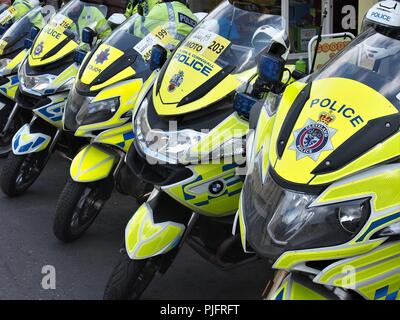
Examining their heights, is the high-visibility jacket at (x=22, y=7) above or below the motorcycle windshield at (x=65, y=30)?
below

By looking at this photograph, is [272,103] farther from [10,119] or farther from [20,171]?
[10,119]

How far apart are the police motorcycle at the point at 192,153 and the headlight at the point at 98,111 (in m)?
0.65

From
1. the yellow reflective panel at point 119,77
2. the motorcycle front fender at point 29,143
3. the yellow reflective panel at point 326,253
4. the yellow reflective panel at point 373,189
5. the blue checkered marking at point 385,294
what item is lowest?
the motorcycle front fender at point 29,143

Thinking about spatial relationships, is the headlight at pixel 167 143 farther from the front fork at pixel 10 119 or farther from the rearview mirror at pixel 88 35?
the front fork at pixel 10 119

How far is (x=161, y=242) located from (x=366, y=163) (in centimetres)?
141

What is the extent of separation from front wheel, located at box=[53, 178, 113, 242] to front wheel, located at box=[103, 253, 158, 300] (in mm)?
1126

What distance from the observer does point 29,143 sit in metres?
5.73

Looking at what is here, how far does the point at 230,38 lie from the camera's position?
3.95m

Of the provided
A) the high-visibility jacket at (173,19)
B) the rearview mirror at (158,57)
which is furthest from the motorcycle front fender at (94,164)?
the high-visibility jacket at (173,19)

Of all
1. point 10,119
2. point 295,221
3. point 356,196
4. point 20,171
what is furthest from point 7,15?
point 356,196

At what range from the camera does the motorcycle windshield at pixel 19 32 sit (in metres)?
7.29

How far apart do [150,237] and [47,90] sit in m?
2.44

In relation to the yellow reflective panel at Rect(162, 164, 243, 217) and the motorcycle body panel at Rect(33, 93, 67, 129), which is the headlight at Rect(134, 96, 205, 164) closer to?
the yellow reflective panel at Rect(162, 164, 243, 217)

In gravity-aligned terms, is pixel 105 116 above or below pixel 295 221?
below
